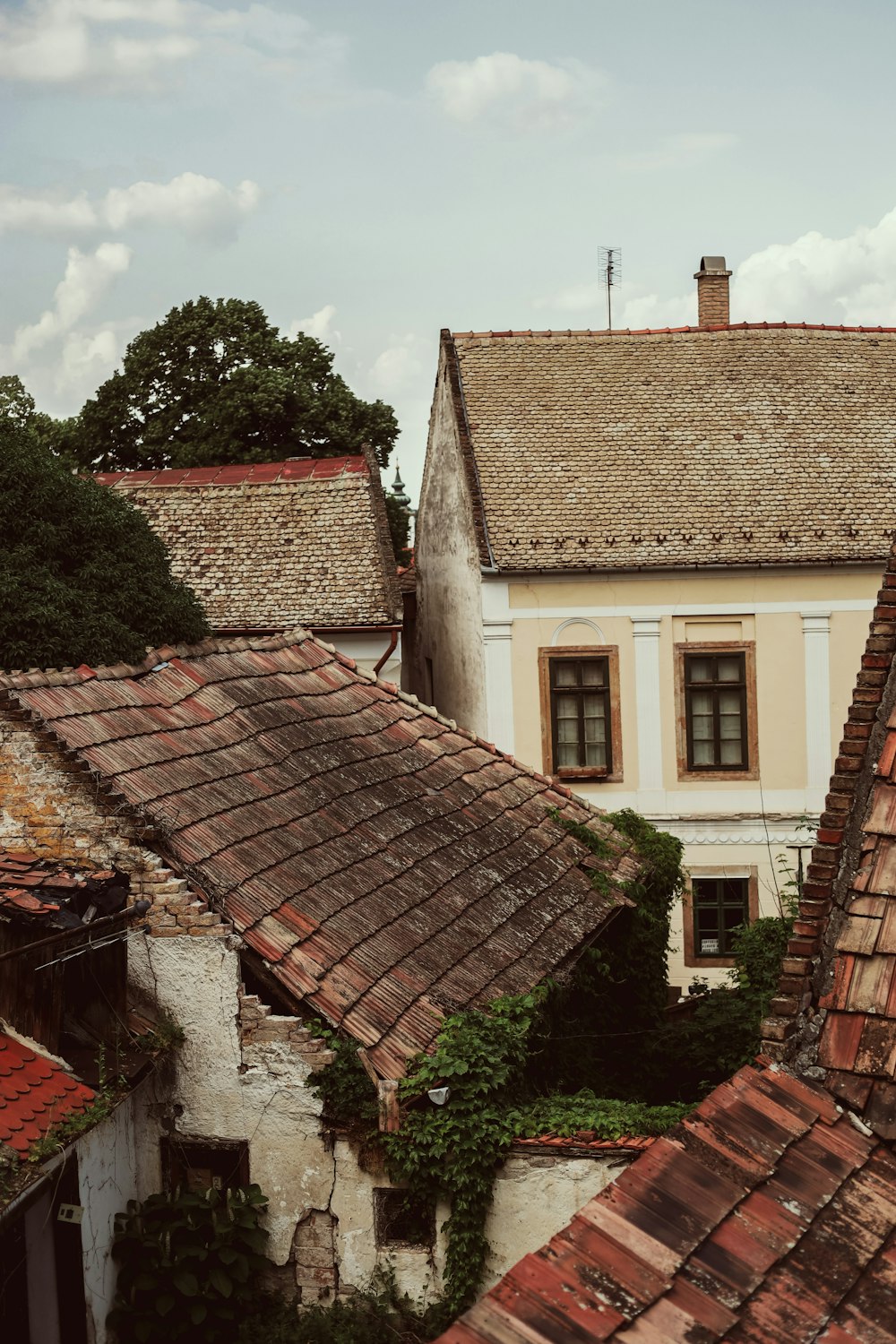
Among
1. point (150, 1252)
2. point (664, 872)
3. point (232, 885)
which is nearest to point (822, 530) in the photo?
point (664, 872)

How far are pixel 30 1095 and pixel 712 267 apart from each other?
75.9ft

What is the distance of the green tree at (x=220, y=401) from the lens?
32.6 metres

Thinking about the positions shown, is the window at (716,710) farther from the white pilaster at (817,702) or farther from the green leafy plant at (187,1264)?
the green leafy plant at (187,1264)

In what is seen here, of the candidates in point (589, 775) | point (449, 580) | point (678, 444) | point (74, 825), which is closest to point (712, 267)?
point (678, 444)

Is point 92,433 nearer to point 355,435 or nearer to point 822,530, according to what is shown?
point 355,435

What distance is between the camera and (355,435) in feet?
110

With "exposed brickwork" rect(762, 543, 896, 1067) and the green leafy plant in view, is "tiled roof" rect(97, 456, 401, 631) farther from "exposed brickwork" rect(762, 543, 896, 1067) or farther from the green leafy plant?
"exposed brickwork" rect(762, 543, 896, 1067)

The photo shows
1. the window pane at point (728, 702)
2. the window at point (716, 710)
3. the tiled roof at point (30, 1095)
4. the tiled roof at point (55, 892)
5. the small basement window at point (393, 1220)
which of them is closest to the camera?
the tiled roof at point (30, 1095)

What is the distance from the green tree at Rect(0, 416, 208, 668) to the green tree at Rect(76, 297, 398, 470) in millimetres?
19546

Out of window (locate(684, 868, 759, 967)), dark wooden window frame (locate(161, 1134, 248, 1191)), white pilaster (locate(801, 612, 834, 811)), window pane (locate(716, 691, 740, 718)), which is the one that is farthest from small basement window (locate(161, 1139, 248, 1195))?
white pilaster (locate(801, 612, 834, 811))

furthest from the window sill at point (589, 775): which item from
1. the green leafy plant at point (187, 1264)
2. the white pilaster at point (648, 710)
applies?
the green leafy plant at point (187, 1264)

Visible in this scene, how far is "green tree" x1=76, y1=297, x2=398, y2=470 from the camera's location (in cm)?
3259

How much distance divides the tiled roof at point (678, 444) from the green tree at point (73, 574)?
8445mm

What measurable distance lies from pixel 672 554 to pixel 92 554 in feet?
34.3
